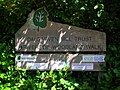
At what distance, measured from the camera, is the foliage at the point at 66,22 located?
4.59 m

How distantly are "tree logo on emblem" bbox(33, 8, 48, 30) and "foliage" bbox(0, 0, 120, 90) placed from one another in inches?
8.7

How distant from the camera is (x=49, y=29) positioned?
482 cm

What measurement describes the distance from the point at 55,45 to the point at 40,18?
1.53 feet

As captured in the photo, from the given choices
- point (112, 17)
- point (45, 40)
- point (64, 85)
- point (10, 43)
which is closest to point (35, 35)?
point (45, 40)

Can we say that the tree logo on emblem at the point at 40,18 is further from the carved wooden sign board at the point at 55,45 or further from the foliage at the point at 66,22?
the foliage at the point at 66,22

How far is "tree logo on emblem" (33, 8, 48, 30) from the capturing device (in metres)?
4.81

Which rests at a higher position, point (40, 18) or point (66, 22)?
point (40, 18)

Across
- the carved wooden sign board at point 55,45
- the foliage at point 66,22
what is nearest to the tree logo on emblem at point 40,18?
the carved wooden sign board at point 55,45

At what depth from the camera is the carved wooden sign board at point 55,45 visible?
15.5ft

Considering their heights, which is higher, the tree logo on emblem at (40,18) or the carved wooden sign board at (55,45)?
the tree logo on emblem at (40,18)

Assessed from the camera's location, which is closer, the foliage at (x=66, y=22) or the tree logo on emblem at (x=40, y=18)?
the foliage at (x=66, y=22)

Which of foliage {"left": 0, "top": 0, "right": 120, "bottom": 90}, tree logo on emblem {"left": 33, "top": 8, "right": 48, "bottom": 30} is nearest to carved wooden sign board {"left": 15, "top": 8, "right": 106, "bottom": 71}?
tree logo on emblem {"left": 33, "top": 8, "right": 48, "bottom": 30}

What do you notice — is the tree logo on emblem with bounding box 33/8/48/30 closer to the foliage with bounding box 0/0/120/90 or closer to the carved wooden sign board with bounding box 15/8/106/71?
the carved wooden sign board with bounding box 15/8/106/71

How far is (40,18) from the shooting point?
4.82 m
